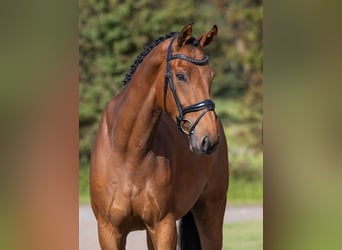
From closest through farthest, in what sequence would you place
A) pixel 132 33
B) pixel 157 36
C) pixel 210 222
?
pixel 210 222 → pixel 157 36 → pixel 132 33

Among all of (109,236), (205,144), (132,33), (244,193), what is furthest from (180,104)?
(244,193)

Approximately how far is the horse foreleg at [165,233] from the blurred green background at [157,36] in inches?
81.8

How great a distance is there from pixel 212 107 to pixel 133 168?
51 centimetres

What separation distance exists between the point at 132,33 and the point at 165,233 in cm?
268

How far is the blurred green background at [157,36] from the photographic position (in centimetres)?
512

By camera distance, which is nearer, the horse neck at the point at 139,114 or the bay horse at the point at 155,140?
the bay horse at the point at 155,140

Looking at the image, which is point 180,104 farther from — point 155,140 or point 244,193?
point 244,193

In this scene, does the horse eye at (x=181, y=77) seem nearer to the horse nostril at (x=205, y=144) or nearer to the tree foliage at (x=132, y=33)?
the horse nostril at (x=205, y=144)

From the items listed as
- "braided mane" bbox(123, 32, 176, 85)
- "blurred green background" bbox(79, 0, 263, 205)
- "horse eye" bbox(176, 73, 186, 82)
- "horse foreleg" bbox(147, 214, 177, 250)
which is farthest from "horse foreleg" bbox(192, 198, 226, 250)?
"blurred green background" bbox(79, 0, 263, 205)

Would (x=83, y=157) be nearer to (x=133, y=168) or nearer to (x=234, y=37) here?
(x=234, y=37)

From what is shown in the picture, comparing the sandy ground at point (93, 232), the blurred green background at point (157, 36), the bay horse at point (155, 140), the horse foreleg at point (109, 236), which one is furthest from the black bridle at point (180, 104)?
the blurred green background at point (157, 36)

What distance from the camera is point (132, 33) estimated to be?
17.4 ft

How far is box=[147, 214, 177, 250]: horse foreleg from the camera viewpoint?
2.93 m

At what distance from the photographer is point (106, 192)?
2.95m
